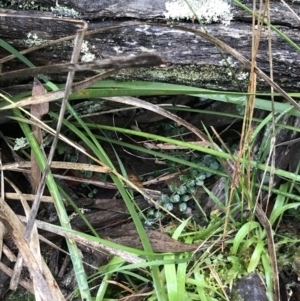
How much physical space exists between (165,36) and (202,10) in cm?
11

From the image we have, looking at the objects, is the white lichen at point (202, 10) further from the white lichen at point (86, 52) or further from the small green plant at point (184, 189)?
the small green plant at point (184, 189)

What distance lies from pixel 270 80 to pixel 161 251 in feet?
1.76

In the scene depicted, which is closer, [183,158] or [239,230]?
[239,230]

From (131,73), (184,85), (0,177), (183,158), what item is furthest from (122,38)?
(0,177)

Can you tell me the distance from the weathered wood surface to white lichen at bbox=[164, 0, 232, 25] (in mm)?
15

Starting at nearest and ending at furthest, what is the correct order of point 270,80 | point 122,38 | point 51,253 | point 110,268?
point 270,80
point 122,38
point 110,268
point 51,253

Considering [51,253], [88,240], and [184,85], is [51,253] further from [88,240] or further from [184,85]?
[184,85]

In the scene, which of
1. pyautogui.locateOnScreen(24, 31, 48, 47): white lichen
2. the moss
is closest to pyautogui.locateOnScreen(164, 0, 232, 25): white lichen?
the moss

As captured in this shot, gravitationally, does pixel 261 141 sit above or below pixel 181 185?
above

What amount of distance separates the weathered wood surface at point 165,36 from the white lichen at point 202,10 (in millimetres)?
15

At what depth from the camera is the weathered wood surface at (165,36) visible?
41.0 inches

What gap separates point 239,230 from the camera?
3.79ft

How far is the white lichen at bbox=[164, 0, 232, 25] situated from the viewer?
1.04 metres

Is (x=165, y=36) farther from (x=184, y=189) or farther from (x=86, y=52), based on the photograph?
(x=184, y=189)
